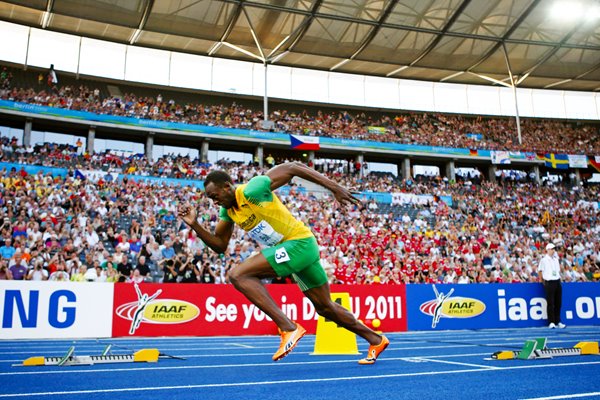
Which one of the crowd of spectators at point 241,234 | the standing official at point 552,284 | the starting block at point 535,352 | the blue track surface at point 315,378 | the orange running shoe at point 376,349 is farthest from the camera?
the standing official at point 552,284

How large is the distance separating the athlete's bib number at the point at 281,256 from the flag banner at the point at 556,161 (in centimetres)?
4153

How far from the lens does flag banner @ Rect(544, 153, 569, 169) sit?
1654 inches

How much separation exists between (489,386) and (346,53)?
1400 inches

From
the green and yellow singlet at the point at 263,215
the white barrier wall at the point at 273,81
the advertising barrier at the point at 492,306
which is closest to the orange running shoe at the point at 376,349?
the green and yellow singlet at the point at 263,215

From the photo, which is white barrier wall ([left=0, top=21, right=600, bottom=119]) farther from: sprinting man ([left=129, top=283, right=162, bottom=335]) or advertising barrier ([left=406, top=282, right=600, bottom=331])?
advertising barrier ([left=406, top=282, right=600, bottom=331])

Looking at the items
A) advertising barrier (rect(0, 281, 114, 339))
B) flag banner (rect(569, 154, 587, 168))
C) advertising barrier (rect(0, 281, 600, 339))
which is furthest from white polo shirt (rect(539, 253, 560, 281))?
flag banner (rect(569, 154, 587, 168))

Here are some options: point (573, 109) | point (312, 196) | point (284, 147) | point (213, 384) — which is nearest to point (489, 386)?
point (213, 384)

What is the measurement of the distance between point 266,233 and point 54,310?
26.8 feet

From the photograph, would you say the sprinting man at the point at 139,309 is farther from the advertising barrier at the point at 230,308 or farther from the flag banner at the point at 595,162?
the flag banner at the point at 595,162

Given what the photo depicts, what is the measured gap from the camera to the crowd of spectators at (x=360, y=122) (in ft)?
113

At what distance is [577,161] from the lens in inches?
1674

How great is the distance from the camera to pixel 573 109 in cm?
4847

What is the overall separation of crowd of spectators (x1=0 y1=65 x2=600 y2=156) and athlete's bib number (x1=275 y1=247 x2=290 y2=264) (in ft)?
101

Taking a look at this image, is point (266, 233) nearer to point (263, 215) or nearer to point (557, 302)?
point (263, 215)
